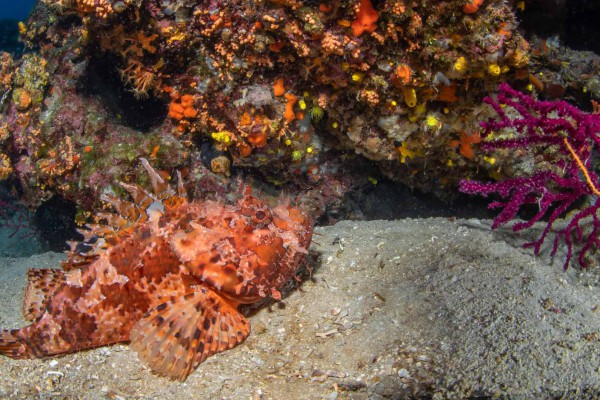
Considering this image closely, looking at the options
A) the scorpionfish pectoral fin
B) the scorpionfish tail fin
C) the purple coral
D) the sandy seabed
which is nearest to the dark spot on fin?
the scorpionfish tail fin

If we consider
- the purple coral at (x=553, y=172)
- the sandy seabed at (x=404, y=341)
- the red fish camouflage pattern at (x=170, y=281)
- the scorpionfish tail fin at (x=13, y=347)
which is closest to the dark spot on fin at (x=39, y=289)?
the red fish camouflage pattern at (x=170, y=281)

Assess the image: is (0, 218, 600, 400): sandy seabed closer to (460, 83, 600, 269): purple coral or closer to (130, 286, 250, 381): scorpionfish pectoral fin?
(130, 286, 250, 381): scorpionfish pectoral fin

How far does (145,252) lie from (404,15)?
10.3 ft

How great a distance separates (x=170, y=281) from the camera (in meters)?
3.51

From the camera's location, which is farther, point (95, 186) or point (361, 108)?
point (95, 186)

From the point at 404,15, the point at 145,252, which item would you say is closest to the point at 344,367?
the point at 145,252

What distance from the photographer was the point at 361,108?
4320mm

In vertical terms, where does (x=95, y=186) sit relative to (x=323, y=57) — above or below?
below

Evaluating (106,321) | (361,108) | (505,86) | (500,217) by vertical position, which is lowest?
(106,321)

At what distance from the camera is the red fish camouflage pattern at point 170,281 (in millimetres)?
3252

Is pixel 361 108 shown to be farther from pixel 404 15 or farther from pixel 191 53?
pixel 191 53

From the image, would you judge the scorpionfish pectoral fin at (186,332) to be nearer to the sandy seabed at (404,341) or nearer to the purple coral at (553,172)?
the sandy seabed at (404,341)

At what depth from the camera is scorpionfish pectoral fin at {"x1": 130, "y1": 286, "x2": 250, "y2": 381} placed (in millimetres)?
3096

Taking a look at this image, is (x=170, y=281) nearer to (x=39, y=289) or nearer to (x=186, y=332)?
(x=186, y=332)
